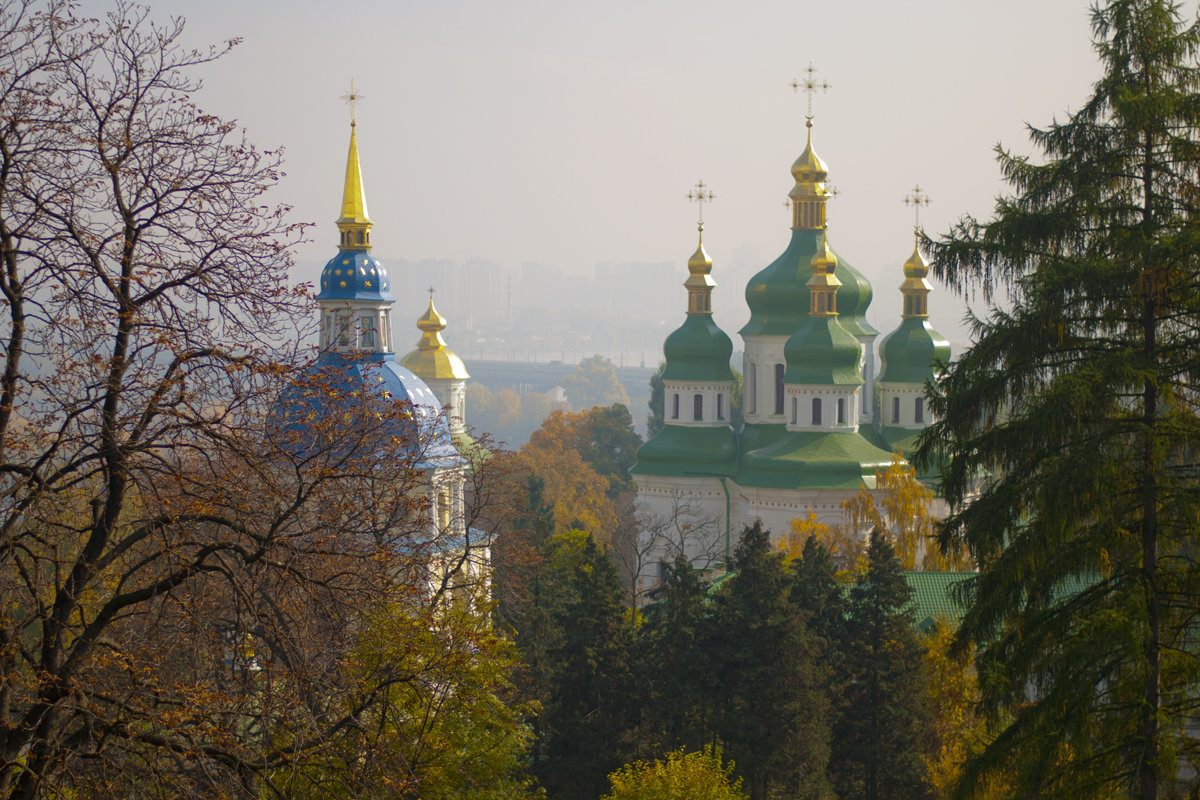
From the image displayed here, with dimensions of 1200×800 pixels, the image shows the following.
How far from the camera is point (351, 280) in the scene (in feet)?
107

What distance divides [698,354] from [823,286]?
4558 millimetres

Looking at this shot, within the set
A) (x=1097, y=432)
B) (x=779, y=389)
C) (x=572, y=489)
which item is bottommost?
(x=572, y=489)

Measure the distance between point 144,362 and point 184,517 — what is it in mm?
1006

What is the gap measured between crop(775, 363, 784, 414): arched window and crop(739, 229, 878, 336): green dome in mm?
1039

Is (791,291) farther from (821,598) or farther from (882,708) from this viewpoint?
(882,708)

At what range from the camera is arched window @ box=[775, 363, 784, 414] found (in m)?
42.8

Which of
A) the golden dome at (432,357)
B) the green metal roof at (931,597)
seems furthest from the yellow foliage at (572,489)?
the green metal roof at (931,597)

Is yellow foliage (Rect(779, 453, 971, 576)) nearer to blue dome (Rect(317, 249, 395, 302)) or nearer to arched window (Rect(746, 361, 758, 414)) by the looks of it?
arched window (Rect(746, 361, 758, 414))

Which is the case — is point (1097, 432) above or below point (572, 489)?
above

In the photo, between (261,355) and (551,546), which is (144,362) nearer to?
(261,355)

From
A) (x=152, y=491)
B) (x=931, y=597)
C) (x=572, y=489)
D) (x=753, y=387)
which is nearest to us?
(x=152, y=491)

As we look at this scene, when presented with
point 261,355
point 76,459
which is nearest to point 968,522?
point 261,355

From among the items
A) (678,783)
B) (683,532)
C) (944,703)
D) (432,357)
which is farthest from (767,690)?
(432,357)

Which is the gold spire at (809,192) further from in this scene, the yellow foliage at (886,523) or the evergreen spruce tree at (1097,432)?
the evergreen spruce tree at (1097,432)
